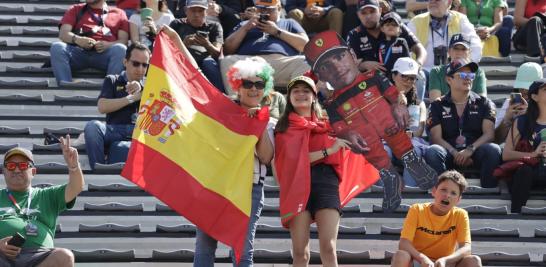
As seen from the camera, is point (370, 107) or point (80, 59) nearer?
point (370, 107)

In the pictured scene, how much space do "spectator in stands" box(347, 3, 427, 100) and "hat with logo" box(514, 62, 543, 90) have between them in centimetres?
91

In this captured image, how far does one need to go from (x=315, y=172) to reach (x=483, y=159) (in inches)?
99.6

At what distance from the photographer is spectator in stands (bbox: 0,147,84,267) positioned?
36.1 ft

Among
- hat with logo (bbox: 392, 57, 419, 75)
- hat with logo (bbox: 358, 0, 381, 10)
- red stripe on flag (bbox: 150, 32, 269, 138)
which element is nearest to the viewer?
red stripe on flag (bbox: 150, 32, 269, 138)

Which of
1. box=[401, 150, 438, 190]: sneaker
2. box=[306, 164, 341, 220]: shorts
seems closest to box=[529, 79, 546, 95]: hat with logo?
box=[401, 150, 438, 190]: sneaker

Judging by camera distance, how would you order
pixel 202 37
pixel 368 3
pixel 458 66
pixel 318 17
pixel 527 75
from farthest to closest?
pixel 318 17 < pixel 368 3 < pixel 202 37 < pixel 527 75 < pixel 458 66

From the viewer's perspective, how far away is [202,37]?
14.5m

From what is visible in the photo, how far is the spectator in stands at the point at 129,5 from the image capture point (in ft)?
52.6

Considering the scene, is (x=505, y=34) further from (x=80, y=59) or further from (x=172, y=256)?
(x=172, y=256)

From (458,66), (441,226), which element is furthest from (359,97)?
(458,66)

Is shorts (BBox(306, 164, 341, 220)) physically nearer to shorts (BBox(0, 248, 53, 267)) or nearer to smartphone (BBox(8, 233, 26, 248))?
shorts (BBox(0, 248, 53, 267))

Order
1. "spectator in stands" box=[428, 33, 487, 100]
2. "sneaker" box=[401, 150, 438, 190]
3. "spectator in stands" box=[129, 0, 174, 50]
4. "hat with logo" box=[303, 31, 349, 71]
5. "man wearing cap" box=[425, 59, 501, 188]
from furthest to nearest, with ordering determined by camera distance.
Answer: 1. "spectator in stands" box=[129, 0, 174, 50]
2. "spectator in stands" box=[428, 33, 487, 100]
3. "man wearing cap" box=[425, 59, 501, 188]
4. "sneaker" box=[401, 150, 438, 190]
5. "hat with logo" box=[303, 31, 349, 71]

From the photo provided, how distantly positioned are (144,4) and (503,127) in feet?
13.2

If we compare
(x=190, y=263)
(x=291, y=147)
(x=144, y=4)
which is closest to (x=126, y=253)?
(x=190, y=263)
